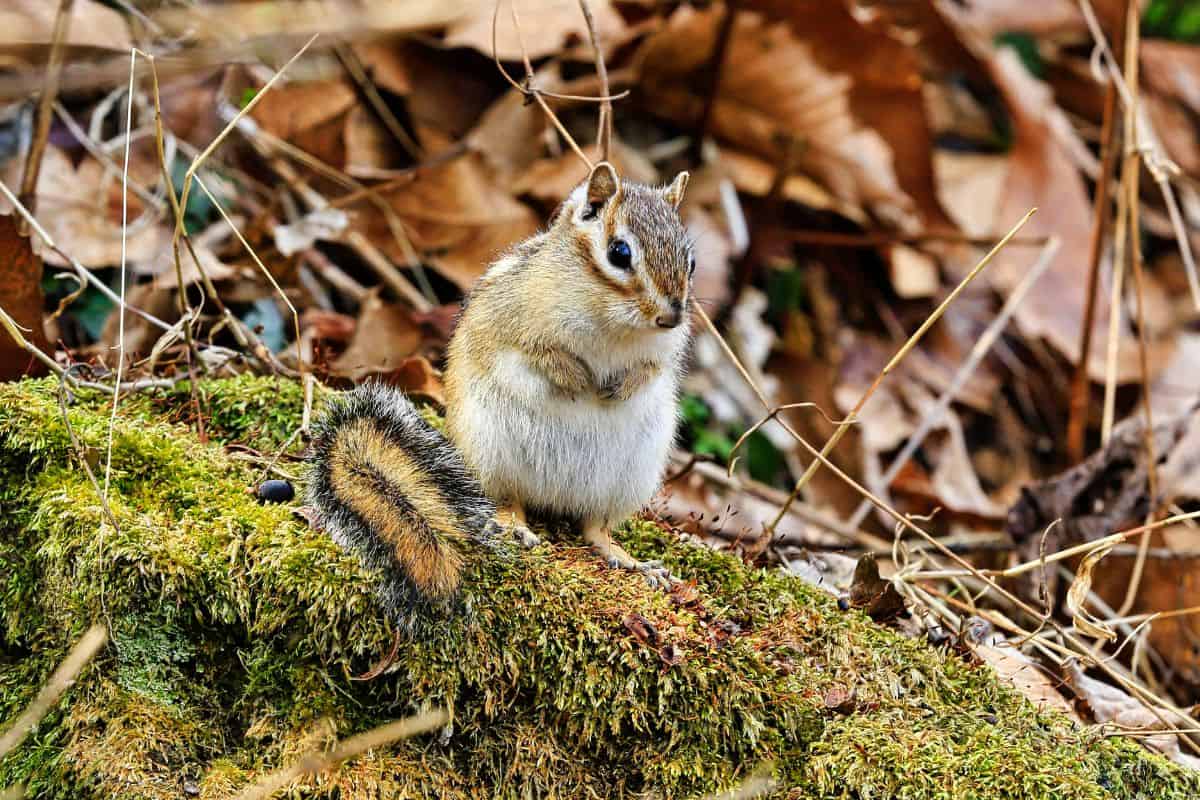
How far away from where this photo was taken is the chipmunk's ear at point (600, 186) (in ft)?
12.0

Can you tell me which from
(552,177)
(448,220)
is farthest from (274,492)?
(552,177)

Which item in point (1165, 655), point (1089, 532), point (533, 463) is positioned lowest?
point (1165, 655)

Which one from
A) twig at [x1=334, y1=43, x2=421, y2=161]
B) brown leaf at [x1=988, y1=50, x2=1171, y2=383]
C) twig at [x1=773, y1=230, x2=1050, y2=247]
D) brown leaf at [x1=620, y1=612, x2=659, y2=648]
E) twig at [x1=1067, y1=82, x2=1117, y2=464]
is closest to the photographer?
brown leaf at [x1=620, y1=612, x2=659, y2=648]

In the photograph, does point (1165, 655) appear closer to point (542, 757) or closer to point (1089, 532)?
point (1089, 532)

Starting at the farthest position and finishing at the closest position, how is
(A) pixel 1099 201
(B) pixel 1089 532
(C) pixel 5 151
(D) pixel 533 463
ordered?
(A) pixel 1099 201 < (C) pixel 5 151 < (B) pixel 1089 532 < (D) pixel 533 463

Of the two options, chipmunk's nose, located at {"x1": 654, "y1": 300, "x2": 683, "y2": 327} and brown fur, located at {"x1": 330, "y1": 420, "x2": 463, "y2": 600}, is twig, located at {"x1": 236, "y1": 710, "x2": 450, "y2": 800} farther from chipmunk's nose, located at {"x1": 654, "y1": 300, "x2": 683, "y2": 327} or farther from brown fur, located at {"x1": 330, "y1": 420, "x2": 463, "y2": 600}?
chipmunk's nose, located at {"x1": 654, "y1": 300, "x2": 683, "y2": 327}

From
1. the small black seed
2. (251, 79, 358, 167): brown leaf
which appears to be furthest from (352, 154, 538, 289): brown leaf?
the small black seed

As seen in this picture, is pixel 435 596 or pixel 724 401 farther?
pixel 724 401

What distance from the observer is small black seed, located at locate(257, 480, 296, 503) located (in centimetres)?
337

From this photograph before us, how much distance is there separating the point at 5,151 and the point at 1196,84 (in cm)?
850

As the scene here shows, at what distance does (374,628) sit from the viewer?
2.99 metres

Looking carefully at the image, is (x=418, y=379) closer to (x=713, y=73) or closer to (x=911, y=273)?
(x=713, y=73)

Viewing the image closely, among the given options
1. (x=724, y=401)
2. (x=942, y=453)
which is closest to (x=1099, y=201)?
(x=942, y=453)

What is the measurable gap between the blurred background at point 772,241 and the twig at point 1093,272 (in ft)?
0.09
